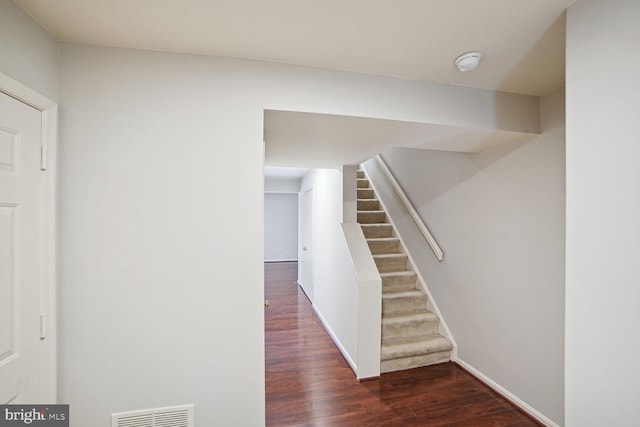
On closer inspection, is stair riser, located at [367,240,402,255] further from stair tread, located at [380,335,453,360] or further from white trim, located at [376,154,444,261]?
stair tread, located at [380,335,453,360]

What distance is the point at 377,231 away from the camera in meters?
3.78

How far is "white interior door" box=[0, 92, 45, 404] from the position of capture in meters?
1.00

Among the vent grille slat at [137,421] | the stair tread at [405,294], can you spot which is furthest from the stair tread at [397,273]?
the vent grille slat at [137,421]

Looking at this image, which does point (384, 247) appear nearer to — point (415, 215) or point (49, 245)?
point (415, 215)

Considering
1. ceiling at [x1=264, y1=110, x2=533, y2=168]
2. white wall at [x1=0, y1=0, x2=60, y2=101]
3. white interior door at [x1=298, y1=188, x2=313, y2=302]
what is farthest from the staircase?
white wall at [x1=0, y1=0, x2=60, y2=101]

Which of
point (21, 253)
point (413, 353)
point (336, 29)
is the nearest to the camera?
point (21, 253)

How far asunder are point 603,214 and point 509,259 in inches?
51.6

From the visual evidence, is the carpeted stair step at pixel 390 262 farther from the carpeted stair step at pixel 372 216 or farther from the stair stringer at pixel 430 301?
the carpeted stair step at pixel 372 216

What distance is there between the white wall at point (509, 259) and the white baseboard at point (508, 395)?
3 centimetres

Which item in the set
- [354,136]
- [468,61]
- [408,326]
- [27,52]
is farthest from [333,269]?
[27,52]

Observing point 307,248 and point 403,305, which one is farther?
point 307,248

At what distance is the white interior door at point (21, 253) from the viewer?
100 centimetres

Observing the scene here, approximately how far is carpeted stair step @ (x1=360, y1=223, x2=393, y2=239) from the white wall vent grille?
2.81m

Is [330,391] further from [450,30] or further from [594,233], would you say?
[450,30]
